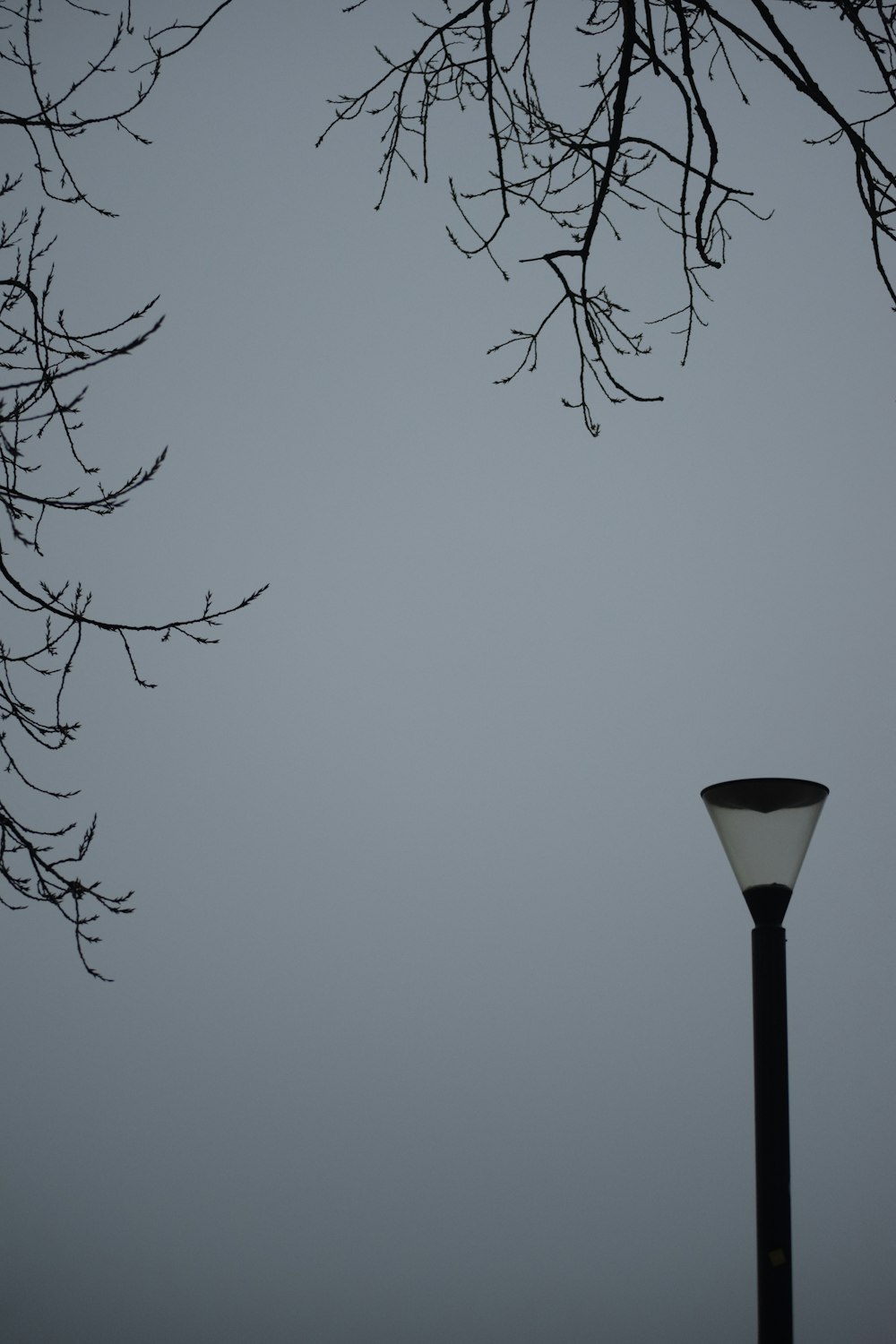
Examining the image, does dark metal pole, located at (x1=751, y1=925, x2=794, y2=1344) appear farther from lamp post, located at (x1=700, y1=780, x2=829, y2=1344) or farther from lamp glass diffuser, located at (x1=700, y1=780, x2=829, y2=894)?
lamp glass diffuser, located at (x1=700, y1=780, x2=829, y2=894)

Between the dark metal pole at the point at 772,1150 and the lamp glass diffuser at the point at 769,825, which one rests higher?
the lamp glass diffuser at the point at 769,825

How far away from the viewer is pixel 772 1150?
3.89m

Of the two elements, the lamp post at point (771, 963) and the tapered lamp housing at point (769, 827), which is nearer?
the lamp post at point (771, 963)

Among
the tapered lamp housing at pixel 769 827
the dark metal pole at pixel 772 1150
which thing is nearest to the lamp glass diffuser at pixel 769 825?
the tapered lamp housing at pixel 769 827

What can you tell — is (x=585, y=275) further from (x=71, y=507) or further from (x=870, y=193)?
(x=71, y=507)

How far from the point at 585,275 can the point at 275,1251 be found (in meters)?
59.5

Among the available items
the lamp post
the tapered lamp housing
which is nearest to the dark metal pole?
the lamp post

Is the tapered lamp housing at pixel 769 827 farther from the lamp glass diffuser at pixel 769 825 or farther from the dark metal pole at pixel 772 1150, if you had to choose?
the dark metal pole at pixel 772 1150

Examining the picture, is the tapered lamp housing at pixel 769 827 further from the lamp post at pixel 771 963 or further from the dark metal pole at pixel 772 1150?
the dark metal pole at pixel 772 1150

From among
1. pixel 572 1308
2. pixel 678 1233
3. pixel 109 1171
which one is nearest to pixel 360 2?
pixel 572 1308

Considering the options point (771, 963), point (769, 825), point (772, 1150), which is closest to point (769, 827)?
point (769, 825)

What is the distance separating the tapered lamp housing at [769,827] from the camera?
4.44 metres

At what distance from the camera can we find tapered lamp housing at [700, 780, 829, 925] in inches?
175

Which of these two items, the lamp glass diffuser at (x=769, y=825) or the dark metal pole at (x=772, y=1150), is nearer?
the dark metal pole at (x=772, y=1150)
